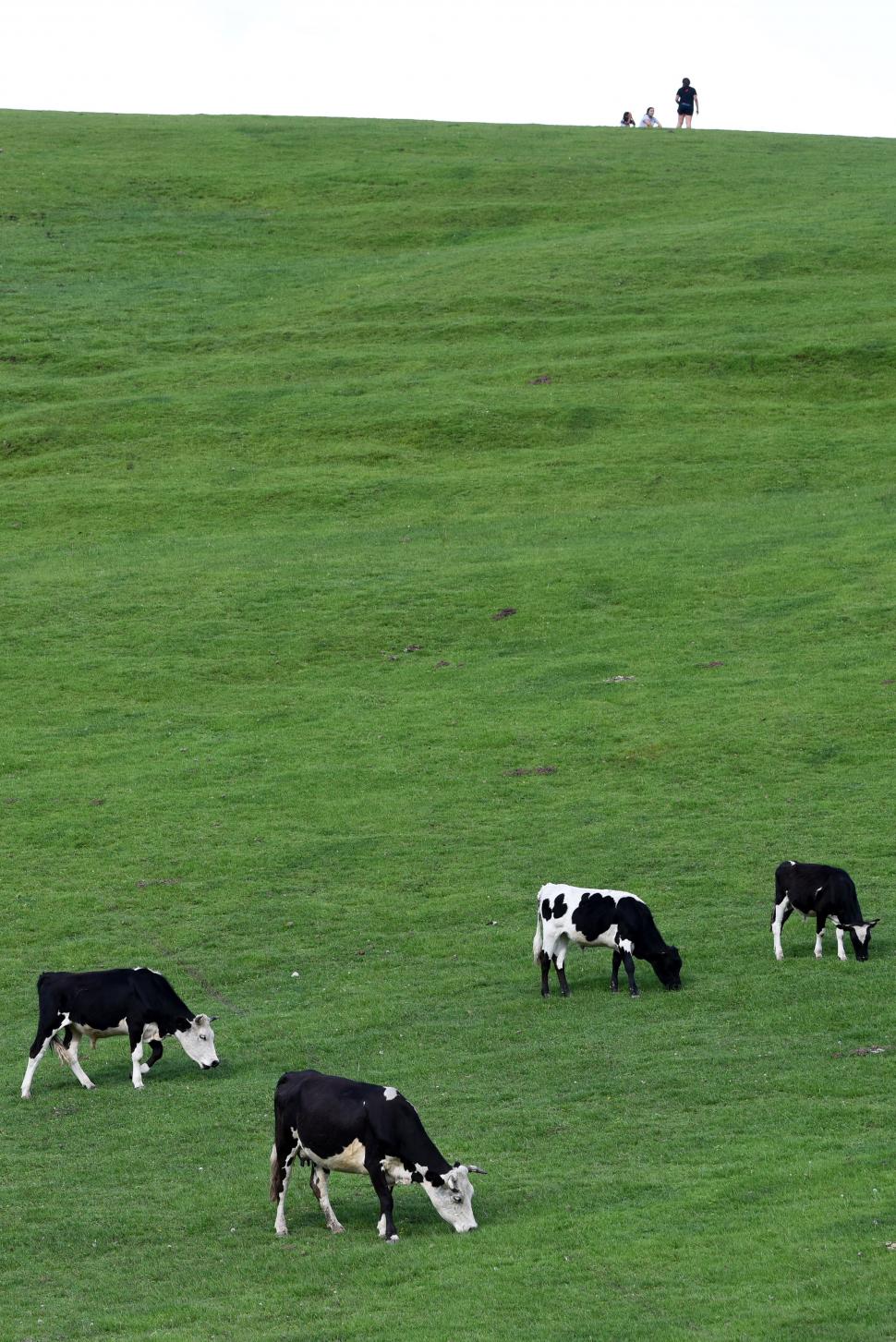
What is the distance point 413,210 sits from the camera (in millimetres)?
78562

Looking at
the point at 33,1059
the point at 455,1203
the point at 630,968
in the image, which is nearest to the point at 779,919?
the point at 630,968

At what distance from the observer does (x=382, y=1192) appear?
1444cm

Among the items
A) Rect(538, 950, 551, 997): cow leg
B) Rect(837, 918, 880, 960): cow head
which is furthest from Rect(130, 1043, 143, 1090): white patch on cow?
Rect(837, 918, 880, 960): cow head

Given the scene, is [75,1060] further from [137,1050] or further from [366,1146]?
[366,1146]

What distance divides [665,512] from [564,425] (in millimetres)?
7880

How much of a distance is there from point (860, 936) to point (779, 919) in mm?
1273

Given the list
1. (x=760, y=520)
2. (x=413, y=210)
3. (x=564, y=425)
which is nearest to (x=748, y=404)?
(x=564, y=425)

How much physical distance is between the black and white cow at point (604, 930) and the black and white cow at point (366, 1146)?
7.38 meters

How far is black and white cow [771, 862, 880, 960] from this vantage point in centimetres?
2220

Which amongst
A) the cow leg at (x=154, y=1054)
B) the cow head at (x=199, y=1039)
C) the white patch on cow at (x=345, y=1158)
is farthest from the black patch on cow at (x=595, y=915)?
the white patch on cow at (x=345, y=1158)

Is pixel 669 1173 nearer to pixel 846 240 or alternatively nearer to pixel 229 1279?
pixel 229 1279

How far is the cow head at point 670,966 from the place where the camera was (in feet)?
71.4

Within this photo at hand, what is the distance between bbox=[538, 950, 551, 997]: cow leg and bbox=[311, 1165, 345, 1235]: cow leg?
7.49 m

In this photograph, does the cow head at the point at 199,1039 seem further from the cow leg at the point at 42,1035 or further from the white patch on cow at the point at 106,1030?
the cow leg at the point at 42,1035
